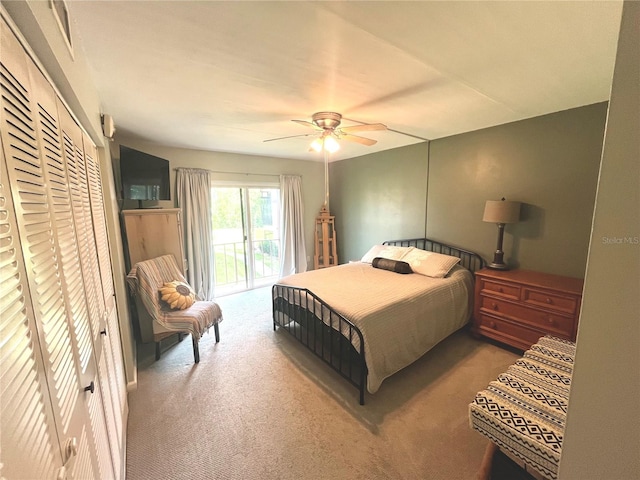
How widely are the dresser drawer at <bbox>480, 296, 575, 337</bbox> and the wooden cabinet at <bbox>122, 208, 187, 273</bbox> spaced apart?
3566 millimetres

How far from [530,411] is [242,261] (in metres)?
4.25

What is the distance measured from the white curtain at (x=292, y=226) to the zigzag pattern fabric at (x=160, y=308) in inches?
90.3

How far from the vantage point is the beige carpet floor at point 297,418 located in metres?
1.58

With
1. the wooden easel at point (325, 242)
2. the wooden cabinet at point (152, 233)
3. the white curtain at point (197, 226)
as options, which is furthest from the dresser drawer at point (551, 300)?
the white curtain at point (197, 226)

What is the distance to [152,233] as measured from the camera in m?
2.95

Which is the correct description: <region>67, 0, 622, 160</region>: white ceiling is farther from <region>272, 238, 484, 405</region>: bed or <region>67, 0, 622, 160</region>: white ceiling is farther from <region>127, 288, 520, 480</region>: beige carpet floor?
<region>127, 288, 520, 480</region>: beige carpet floor

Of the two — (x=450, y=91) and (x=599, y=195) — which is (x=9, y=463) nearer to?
(x=599, y=195)

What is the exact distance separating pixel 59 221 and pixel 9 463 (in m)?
0.77

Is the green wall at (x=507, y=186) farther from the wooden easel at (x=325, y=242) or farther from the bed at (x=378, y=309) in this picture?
the wooden easel at (x=325, y=242)

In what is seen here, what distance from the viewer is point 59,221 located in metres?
0.93

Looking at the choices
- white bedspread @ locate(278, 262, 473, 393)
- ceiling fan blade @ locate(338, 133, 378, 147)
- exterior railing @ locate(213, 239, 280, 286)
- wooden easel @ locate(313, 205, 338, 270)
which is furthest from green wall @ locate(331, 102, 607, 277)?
exterior railing @ locate(213, 239, 280, 286)

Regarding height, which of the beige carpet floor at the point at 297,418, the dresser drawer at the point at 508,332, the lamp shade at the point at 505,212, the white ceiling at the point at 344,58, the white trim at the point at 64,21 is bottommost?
the beige carpet floor at the point at 297,418

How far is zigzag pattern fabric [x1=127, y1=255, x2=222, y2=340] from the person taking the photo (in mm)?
2496

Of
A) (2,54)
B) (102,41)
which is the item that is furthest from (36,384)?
(102,41)
